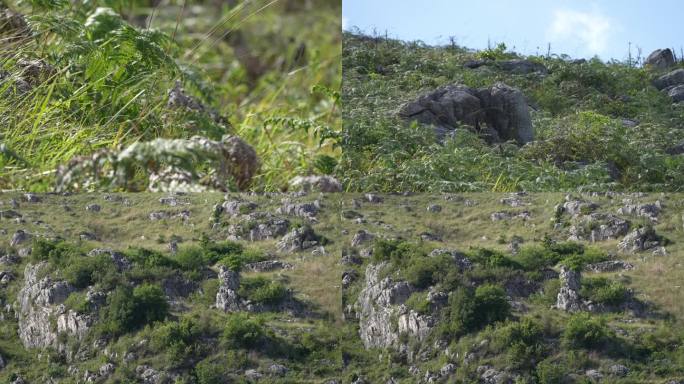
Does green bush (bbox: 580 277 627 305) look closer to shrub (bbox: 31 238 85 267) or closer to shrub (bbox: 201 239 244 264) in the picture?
shrub (bbox: 201 239 244 264)

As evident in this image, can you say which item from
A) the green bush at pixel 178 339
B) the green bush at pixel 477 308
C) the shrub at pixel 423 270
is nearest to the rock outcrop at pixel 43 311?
the green bush at pixel 178 339

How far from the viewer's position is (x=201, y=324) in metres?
5.92

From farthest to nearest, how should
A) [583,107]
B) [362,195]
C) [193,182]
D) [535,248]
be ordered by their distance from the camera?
1. [583,107]
2. [535,248]
3. [362,195]
4. [193,182]

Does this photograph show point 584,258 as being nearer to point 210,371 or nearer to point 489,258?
point 489,258

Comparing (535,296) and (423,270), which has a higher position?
(423,270)

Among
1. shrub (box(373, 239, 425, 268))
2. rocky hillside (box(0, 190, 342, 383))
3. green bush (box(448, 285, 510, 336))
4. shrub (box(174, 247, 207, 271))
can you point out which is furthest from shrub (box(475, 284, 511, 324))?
shrub (box(174, 247, 207, 271))

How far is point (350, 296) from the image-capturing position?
5941mm

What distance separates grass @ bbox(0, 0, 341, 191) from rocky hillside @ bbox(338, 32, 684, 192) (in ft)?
1.81

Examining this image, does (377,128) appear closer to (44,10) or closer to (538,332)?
(538,332)

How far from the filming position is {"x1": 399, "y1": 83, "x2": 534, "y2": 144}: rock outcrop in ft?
21.1

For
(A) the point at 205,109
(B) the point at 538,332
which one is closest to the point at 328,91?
(A) the point at 205,109

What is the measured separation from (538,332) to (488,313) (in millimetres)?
370

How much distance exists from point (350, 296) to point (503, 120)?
1.84m

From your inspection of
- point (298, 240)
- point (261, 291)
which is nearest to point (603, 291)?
point (298, 240)
